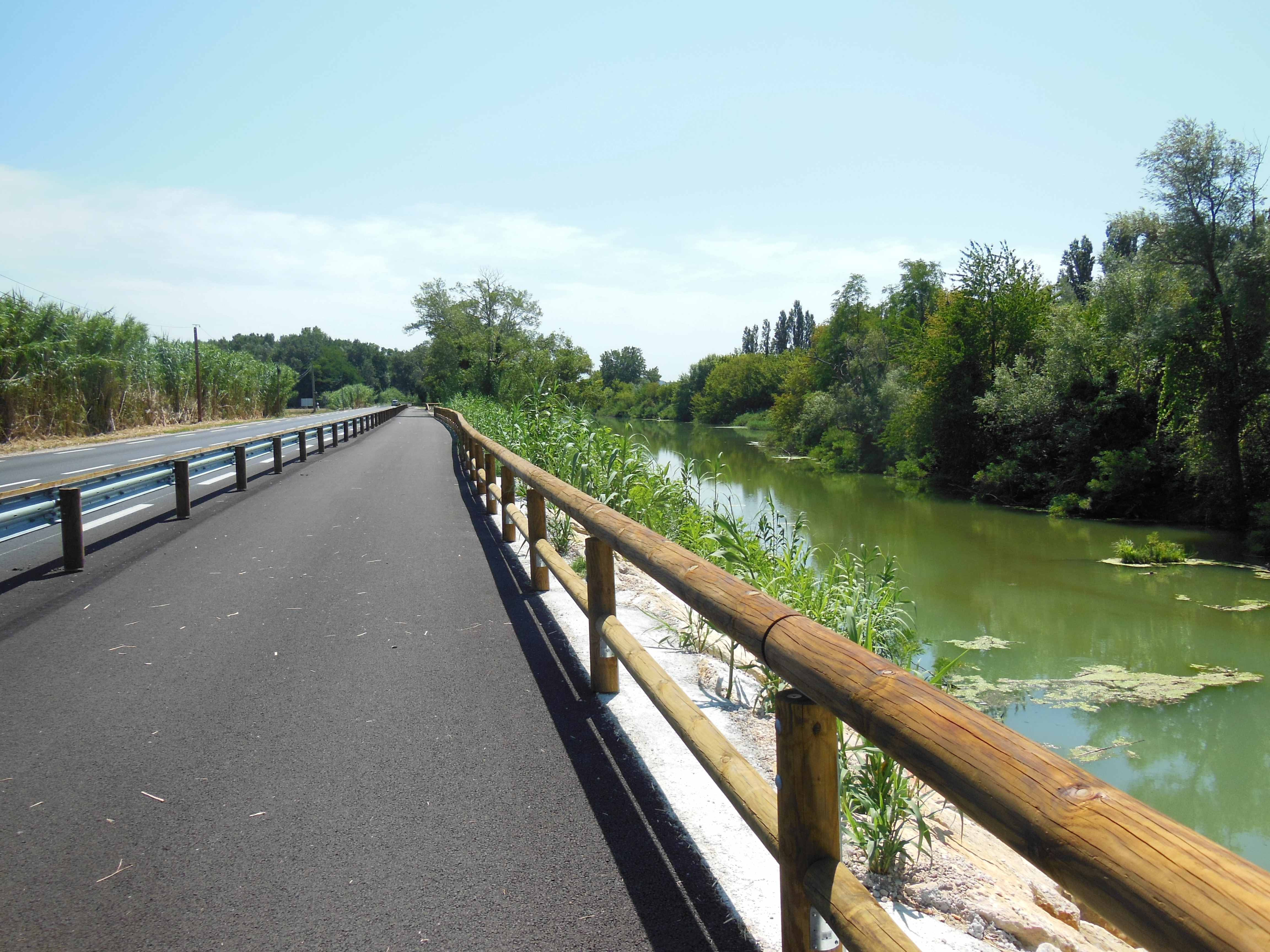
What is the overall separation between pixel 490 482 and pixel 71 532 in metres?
4.43

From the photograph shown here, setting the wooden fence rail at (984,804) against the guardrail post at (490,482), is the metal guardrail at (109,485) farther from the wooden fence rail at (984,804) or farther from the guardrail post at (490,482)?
the wooden fence rail at (984,804)

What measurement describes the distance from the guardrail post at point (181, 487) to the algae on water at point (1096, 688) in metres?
9.57

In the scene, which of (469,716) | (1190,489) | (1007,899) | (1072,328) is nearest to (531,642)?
(469,716)

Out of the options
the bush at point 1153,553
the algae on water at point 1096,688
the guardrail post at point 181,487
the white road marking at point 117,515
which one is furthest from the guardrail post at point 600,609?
the bush at point 1153,553

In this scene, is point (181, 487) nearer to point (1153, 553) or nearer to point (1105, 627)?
point (1105, 627)

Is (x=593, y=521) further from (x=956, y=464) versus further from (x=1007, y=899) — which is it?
(x=956, y=464)

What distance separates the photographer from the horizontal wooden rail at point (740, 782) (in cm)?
172

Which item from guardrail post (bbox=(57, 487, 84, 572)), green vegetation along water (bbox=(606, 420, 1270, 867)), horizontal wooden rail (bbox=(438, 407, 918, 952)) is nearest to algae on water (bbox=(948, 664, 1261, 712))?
green vegetation along water (bbox=(606, 420, 1270, 867))

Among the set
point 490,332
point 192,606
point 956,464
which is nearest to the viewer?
point 192,606

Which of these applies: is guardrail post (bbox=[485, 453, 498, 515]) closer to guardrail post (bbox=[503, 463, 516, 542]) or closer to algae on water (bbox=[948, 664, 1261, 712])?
guardrail post (bbox=[503, 463, 516, 542])

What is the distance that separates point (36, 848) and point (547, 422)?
1055cm

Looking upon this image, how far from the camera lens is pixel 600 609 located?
14.0 feet

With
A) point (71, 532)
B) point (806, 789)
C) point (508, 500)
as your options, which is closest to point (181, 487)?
point (71, 532)

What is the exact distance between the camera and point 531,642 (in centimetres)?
529
